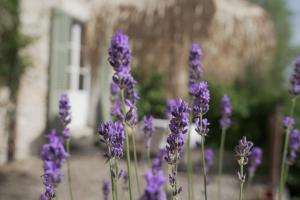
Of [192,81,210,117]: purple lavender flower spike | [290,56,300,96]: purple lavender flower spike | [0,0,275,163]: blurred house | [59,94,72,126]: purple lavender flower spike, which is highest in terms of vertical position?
[0,0,275,163]: blurred house

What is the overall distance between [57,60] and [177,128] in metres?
5.80

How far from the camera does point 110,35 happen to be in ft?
24.5

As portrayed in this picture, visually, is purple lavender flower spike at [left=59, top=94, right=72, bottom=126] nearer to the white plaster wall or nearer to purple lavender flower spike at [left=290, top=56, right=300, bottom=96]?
purple lavender flower spike at [left=290, top=56, right=300, bottom=96]

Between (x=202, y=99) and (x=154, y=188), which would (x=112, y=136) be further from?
(x=154, y=188)

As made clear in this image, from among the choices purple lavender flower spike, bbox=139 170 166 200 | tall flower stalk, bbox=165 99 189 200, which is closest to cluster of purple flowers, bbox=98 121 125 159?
tall flower stalk, bbox=165 99 189 200

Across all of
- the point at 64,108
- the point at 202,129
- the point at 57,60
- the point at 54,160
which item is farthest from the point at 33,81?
the point at 54,160

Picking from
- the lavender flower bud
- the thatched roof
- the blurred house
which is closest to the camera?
the lavender flower bud

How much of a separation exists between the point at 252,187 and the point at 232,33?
2.63 m

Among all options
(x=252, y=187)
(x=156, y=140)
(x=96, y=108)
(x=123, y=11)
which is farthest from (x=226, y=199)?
(x=96, y=108)

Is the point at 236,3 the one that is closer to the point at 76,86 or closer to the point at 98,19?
the point at 98,19

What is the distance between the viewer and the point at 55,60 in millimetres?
7020

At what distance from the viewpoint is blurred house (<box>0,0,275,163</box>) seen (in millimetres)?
6766

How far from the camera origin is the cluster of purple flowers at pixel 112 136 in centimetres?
149

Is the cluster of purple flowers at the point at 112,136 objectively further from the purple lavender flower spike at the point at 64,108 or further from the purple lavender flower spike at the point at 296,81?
the purple lavender flower spike at the point at 296,81
